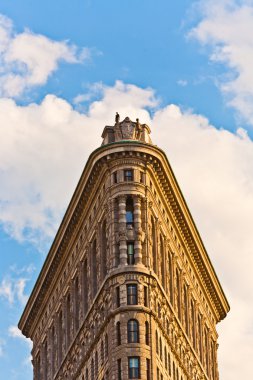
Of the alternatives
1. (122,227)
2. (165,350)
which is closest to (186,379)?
(165,350)

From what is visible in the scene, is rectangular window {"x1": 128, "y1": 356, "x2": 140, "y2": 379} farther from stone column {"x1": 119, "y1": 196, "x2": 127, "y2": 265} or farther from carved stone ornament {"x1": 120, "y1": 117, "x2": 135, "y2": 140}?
carved stone ornament {"x1": 120, "y1": 117, "x2": 135, "y2": 140}

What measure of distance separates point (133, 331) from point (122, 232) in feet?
39.8

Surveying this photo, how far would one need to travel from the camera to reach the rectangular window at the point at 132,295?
518 feet

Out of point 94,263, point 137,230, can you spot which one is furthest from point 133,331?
point 94,263

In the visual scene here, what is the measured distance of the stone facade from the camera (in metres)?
158

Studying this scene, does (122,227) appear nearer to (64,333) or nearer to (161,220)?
(161,220)

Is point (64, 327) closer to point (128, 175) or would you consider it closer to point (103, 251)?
point (103, 251)

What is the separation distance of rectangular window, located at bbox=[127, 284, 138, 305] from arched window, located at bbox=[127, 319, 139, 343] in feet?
7.32

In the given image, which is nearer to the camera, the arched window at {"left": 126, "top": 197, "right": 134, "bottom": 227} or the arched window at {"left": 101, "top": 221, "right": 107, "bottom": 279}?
the arched window at {"left": 126, "top": 197, "right": 134, "bottom": 227}

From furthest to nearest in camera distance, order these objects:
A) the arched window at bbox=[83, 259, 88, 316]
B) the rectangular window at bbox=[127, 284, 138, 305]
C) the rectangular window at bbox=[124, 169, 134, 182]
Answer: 1. the arched window at bbox=[83, 259, 88, 316]
2. the rectangular window at bbox=[124, 169, 134, 182]
3. the rectangular window at bbox=[127, 284, 138, 305]

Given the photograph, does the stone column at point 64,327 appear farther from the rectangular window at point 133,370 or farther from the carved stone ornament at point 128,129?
the rectangular window at point 133,370

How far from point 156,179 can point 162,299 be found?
48.4 ft

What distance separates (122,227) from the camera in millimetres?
161750

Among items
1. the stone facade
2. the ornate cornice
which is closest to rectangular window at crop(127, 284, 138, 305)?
the stone facade
